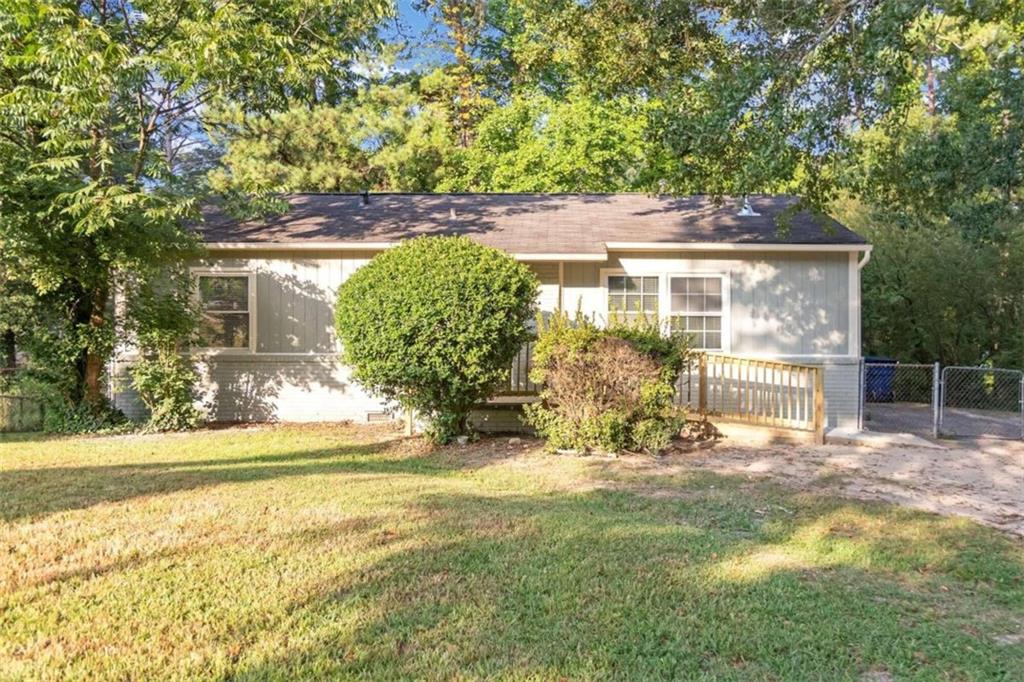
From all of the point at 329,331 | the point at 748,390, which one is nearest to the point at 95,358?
the point at 329,331

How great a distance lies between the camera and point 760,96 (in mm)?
8164

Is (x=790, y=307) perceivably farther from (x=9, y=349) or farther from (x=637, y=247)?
(x=9, y=349)

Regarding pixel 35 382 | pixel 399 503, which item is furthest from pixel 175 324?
pixel 399 503

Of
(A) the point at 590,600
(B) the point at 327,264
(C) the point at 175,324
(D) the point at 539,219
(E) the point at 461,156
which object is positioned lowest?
(A) the point at 590,600

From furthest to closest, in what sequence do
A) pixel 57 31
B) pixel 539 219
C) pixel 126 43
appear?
1. pixel 539 219
2. pixel 126 43
3. pixel 57 31

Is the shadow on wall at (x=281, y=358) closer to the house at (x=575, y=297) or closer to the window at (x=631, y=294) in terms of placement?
the house at (x=575, y=297)

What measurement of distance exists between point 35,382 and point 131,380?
3.84ft

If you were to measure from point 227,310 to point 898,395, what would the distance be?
14.8m

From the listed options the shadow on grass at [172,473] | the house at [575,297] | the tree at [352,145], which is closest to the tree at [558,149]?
the tree at [352,145]

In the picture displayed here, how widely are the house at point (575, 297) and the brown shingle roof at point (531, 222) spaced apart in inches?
2.6

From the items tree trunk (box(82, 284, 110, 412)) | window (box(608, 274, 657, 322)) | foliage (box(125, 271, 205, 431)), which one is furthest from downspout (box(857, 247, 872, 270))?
tree trunk (box(82, 284, 110, 412))

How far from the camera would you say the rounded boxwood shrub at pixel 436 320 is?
7.57m

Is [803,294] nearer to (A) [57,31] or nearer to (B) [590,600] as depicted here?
(B) [590,600]

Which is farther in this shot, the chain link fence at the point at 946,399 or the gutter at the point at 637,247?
the chain link fence at the point at 946,399
